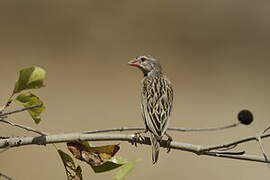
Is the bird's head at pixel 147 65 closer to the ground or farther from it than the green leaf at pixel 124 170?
farther from it

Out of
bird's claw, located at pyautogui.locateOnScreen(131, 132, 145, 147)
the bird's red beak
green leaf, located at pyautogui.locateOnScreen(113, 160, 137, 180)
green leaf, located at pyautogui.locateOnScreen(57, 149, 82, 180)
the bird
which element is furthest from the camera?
the bird's red beak

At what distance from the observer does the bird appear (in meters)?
3.07

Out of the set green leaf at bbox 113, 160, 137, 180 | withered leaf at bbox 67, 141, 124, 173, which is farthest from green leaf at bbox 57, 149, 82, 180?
green leaf at bbox 113, 160, 137, 180

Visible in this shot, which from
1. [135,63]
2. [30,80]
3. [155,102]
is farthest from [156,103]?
[30,80]

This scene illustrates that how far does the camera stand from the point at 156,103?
11.4 ft

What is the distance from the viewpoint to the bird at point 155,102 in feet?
10.1

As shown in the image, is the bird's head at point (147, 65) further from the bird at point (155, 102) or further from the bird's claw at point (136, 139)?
the bird's claw at point (136, 139)

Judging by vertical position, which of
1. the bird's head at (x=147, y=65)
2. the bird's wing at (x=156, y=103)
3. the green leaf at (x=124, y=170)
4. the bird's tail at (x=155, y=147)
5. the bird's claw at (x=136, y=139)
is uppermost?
the bird's head at (x=147, y=65)

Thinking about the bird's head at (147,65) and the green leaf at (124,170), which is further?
the bird's head at (147,65)

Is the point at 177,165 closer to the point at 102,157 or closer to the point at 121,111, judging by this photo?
the point at 121,111

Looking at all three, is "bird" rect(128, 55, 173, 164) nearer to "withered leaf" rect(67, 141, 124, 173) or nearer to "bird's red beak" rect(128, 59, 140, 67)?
"bird's red beak" rect(128, 59, 140, 67)

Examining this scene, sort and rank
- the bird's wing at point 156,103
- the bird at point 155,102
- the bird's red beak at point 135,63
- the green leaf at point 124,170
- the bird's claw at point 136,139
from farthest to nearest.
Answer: the bird's red beak at point 135,63 < the bird's wing at point 156,103 < the bird at point 155,102 < the bird's claw at point 136,139 < the green leaf at point 124,170

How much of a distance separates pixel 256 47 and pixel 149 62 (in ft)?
18.5

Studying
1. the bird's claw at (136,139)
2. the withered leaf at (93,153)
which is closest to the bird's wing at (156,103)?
the bird's claw at (136,139)
